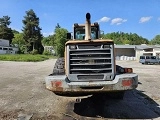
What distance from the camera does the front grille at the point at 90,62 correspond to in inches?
261

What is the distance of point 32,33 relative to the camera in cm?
10006

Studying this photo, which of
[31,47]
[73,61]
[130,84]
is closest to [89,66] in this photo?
[73,61]

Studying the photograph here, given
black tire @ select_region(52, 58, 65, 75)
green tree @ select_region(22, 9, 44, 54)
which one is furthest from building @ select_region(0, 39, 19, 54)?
black tire @ select_region(52, 58, 65, 75)

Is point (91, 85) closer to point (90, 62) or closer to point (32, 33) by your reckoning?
point (90, 62)

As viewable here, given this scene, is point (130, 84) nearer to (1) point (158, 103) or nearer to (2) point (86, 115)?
(2) point (86, 115)

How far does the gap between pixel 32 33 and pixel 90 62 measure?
314 feet

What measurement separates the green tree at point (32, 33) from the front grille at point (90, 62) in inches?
3565

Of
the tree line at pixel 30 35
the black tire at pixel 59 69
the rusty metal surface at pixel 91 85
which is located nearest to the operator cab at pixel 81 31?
the black tire at pixel 59 69

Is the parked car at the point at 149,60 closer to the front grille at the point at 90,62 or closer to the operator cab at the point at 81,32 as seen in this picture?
the operator cab at the point at 81,32

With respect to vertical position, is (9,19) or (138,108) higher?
(9,19)

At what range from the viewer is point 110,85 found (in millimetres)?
6293

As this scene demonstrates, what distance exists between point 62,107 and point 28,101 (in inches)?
55.7

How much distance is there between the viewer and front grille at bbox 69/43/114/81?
6617 millimetres

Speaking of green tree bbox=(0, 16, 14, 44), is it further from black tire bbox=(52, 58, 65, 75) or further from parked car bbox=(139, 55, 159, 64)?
black tire bbox=(52, 58, 65, 75)
